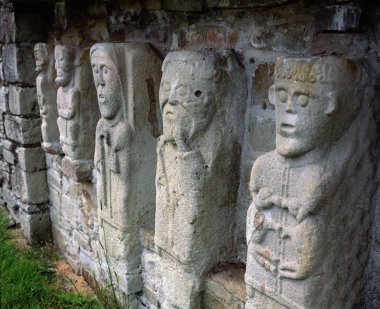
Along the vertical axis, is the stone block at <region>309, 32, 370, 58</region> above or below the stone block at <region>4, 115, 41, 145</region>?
above

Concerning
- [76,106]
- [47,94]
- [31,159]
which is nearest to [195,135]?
[76,106]

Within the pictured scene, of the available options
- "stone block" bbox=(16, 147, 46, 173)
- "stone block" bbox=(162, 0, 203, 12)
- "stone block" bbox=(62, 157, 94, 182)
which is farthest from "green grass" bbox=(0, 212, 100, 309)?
"stone block" bbox=(162, 0, 203, 12)

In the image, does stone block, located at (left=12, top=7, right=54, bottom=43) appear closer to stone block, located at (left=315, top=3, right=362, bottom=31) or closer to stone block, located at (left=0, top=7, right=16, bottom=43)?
stone block, located at (left=0, top=7, right=16, bottom=43)

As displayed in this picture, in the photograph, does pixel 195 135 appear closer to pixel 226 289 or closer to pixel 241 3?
pixel 241 3

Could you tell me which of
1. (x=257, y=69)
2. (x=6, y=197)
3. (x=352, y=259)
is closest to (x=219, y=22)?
(x=257, y=69)

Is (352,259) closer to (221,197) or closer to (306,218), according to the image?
(306,218)

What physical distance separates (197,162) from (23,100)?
2.25 m

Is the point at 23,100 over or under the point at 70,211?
over

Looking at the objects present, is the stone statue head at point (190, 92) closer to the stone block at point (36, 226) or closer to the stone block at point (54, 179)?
the stone block at point (54, 179)

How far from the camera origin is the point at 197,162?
1.96 m

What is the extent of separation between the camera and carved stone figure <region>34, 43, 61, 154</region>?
325 centimetres

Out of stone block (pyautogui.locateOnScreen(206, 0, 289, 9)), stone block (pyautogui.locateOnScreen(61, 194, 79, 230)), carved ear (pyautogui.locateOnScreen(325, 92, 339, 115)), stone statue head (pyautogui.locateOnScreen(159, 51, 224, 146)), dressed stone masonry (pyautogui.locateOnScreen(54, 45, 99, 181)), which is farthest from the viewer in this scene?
stone block (pyautogui.locateOnScreen(61, 194, 79, 230))

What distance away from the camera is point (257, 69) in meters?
1.92

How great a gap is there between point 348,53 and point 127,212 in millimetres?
1449
